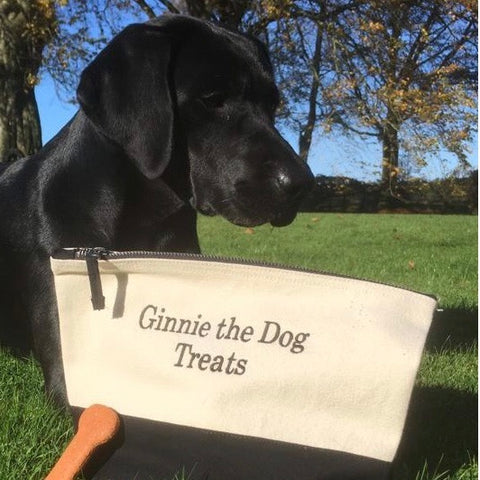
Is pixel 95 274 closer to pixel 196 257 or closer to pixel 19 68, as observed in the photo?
pixel 196 257

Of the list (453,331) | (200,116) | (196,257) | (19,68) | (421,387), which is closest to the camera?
(196,257)

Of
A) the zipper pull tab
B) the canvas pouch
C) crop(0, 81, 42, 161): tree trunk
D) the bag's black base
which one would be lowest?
the bag's black base

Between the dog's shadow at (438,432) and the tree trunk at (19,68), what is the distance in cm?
1034

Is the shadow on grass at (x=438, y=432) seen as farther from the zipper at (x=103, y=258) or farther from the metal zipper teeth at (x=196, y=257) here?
the zipper at (x=103, y=258)

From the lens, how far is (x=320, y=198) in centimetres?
2491

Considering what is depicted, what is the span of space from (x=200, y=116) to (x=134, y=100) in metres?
0.24

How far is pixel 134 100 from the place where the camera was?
7.32 ft

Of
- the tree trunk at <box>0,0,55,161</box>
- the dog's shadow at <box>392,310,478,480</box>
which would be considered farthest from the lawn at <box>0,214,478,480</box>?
the tree trunk at <box>0,0,55,161</box>

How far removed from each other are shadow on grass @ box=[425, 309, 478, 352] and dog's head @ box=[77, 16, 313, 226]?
147cm

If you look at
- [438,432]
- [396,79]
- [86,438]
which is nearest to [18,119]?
[396,79]

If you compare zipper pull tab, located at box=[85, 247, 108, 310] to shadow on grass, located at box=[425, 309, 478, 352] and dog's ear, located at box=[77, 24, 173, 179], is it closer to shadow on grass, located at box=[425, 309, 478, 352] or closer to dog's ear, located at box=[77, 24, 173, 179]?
dog's ear, located at box=[77, 24, 173, 179]

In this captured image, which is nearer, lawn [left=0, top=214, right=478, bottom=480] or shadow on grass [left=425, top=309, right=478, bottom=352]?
lawn [left=0, top=214, right=478, bottom=480]

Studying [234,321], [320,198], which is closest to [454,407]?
[234,321]

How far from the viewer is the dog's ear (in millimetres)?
2201
